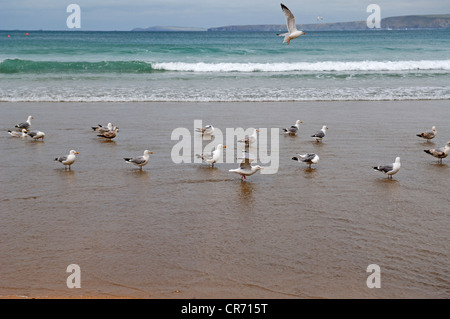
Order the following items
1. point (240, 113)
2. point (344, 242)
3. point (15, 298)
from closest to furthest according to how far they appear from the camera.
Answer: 1. point (15, 298)
2. point (344, 242)
3. point (240, 113)

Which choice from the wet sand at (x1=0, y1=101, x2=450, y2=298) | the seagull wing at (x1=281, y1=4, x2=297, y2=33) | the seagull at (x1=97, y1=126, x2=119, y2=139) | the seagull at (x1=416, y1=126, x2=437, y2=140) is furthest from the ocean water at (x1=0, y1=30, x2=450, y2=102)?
the wet sand at (x1=0, y1=101, x2=450, y2=298)

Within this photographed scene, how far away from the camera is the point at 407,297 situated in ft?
15.8

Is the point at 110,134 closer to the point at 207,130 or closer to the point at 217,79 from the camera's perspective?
the point at 207,130

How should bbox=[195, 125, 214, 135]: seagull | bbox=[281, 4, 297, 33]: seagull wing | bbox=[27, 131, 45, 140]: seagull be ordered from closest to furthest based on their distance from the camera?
1. bbox=[281, 4, 297, 33]: seagull wing
2. bbox=[27, 131, 45, 140]: seagull
3. bbox=[195, 125, 214, 135]: seagull

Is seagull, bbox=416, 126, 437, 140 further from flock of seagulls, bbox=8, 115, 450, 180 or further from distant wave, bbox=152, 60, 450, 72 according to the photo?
distant wave, bbox=152, 60, 450, 72

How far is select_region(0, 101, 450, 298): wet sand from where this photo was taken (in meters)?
5.10

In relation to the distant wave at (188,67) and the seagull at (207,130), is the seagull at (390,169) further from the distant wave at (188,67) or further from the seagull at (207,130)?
the distant wave at (188,67)

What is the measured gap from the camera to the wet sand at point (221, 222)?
16.7 ft

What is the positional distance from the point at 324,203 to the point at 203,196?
182 cm

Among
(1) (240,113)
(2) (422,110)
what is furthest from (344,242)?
(2) (422,110)

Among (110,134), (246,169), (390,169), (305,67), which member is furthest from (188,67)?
(390,169)

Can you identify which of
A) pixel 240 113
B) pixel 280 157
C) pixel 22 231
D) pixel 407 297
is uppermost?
pixel 240 113

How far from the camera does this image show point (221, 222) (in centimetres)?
678

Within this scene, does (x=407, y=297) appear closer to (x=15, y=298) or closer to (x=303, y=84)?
(x=15, y=298)
